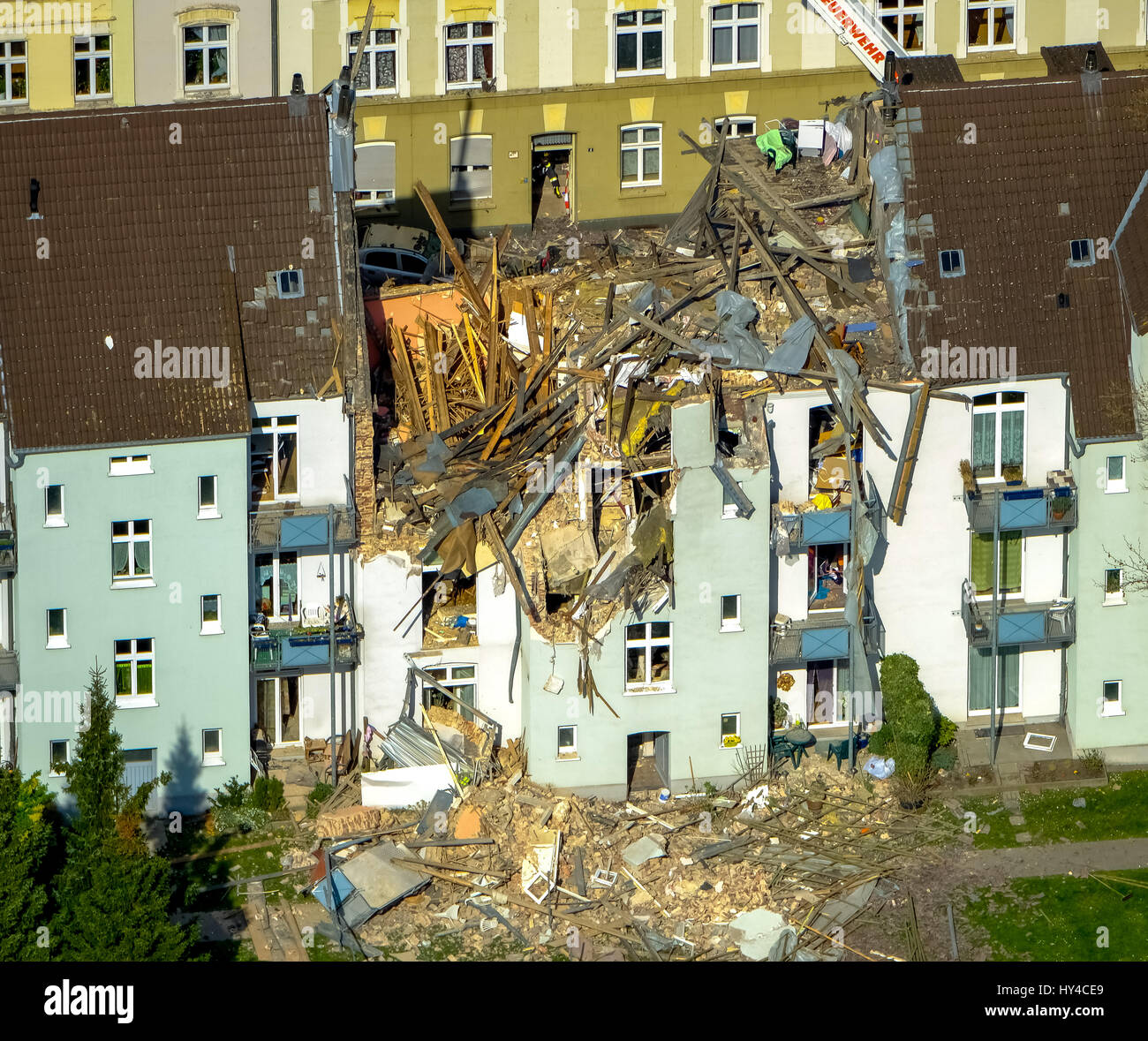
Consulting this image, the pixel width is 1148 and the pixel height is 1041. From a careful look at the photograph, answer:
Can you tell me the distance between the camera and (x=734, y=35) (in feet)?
240

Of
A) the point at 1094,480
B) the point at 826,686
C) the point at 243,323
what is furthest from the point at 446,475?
the point at 1094,480

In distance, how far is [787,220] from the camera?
63812 mm

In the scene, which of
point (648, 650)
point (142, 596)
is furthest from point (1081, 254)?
point (142, 596)

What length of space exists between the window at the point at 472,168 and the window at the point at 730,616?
1846 cm

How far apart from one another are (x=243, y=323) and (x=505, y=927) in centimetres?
1414

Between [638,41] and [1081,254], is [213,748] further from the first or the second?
[638,41]

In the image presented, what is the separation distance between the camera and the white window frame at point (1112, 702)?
6109cm

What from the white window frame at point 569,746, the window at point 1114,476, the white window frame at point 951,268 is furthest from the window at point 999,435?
the white window frame at point 569,746

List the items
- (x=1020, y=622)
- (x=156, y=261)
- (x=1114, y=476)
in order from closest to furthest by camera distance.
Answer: (x=156, y=261)
(x=1114, y=476)
(x=1020, y=622)

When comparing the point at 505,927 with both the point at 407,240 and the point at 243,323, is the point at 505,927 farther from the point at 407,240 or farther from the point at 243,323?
the point at 407,240

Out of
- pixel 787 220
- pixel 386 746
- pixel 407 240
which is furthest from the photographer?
pixel 407 240

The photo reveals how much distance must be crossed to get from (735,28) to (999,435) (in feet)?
57.7

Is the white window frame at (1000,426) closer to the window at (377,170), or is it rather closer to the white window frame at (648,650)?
the white window frame at (648,650)

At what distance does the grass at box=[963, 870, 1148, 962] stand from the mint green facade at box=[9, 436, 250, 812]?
53.9 feet
